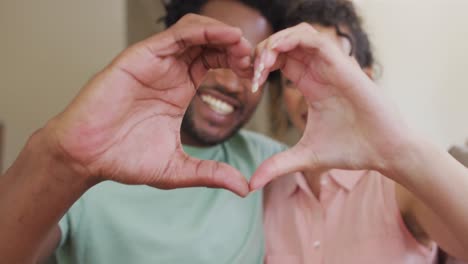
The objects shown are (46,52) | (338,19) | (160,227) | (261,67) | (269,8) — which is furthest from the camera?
(46,52)

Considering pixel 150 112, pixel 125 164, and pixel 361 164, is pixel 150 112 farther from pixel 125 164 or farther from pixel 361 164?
pixel 361 164

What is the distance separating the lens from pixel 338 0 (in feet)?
3.41

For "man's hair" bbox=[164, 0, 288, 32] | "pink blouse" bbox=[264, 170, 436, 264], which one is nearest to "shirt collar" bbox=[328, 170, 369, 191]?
"pink blouse" bbox=[264, 170, 436, 264]

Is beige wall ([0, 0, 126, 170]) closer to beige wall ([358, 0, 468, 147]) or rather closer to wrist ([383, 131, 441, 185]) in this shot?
beige wall ([358, 0, 468, 147])

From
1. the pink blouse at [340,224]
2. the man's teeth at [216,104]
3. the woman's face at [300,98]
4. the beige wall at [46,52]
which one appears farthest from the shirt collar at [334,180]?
the beige wall at [46,52]

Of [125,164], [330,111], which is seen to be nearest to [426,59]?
[330,111]

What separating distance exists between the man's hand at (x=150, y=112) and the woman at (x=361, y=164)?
61 mm

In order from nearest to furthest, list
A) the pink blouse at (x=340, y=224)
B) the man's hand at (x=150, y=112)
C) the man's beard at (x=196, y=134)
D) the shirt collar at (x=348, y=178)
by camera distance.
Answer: the man's hand at (x=150, y=112) < the pink blouse at (x=340, y=224) < the shirt collar at (x=348, y=178) < the man's beard at (x=196, y=134)

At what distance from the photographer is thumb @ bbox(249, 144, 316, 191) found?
60cm

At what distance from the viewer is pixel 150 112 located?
2.10 feet

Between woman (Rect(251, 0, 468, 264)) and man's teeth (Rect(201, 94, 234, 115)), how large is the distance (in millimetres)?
337

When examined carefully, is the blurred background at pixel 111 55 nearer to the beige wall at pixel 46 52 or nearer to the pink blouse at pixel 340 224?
the beige wall at pixel 46 52

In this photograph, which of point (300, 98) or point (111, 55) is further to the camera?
point (111, 55)

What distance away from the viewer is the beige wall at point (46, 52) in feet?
3.88
